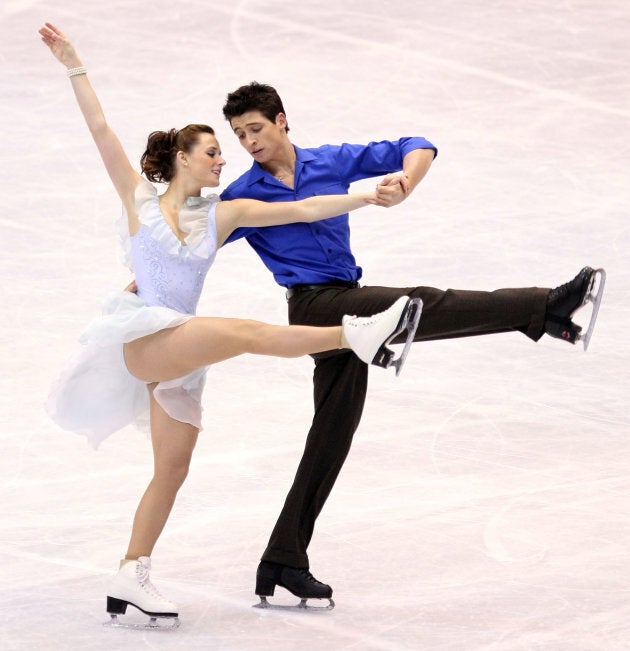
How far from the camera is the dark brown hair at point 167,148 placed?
13.8 feet

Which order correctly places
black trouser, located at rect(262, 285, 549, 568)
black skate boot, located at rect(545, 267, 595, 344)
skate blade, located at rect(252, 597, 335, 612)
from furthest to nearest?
skate blade, located at rect(252, 597, 335, 612) < black trouser, located at rect(262, 285, 549, 568) < black skate boot, located at rect(545, 267, 595, 344)

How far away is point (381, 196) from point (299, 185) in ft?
1.47

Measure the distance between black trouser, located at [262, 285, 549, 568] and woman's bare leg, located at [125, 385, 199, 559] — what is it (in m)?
0.37

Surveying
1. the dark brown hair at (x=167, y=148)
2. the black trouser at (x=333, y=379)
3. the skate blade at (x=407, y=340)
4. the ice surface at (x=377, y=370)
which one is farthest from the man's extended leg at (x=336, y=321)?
the dark brown hair at (x=167, y=148)

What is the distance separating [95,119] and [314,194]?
0.77m

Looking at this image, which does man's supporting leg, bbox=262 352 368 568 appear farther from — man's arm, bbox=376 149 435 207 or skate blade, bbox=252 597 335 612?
man's arm, bbox=376 149 435 207

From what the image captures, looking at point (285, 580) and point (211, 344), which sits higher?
point (211, 344)

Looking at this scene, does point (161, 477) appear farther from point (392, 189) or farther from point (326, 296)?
point (392, 189)

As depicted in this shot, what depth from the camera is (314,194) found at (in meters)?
4.33

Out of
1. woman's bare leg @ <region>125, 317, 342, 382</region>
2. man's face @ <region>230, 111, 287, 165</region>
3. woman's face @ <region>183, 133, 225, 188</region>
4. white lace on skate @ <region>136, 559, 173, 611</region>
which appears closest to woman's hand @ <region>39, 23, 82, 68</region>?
woman's face @ <region>183, 133, 225, 188</region>

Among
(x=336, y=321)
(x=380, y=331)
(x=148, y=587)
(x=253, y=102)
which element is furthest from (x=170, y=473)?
(x=253, y=102)

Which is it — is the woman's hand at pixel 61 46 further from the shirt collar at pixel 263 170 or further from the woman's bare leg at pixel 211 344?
the woman's bare leg at pixel 211 344

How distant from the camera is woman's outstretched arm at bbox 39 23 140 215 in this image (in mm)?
4027

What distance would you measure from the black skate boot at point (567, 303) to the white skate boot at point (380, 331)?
42 centimetres
